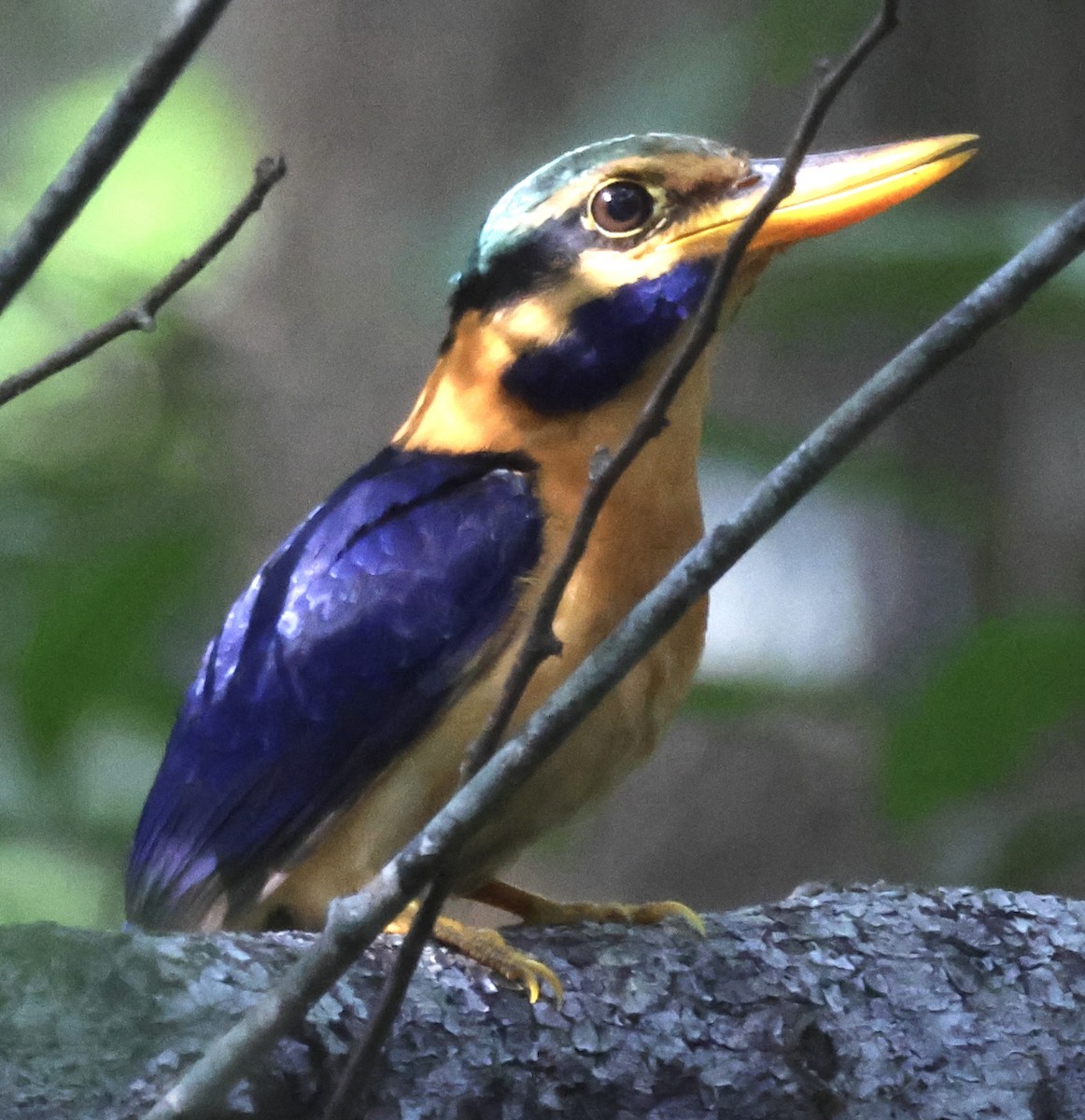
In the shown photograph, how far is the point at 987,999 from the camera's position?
233 cm

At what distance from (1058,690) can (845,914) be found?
485 millimetres

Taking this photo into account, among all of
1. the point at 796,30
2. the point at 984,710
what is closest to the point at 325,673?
the point at 984,710

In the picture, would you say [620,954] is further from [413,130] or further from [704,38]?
[413,130]

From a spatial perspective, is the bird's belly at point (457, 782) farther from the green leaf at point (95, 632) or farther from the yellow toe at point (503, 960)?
the green leaf at point (95, 632)

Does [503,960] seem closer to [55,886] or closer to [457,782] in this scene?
[457,782]

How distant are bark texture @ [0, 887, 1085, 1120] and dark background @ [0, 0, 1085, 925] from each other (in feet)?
0.40

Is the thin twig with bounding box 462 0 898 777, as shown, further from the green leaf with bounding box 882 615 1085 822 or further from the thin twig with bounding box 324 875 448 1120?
the green leaf with bounding box 882 615 1085 822

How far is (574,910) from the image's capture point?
2461 millimetres

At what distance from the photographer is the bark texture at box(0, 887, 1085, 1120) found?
1727 mm

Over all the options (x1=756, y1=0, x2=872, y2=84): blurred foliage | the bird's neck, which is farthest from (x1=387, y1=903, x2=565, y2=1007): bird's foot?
(x1=756, y1=0, x2=872, y2=84): blurred foliage

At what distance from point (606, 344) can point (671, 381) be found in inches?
45.2

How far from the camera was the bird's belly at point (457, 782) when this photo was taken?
2256 mm

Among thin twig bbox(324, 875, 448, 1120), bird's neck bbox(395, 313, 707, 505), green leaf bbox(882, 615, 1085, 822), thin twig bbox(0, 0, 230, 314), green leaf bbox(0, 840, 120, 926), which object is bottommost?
thin twig bbox(324, 875, 448, 1120)

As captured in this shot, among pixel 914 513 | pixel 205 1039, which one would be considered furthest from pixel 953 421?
pixel 205 1039
